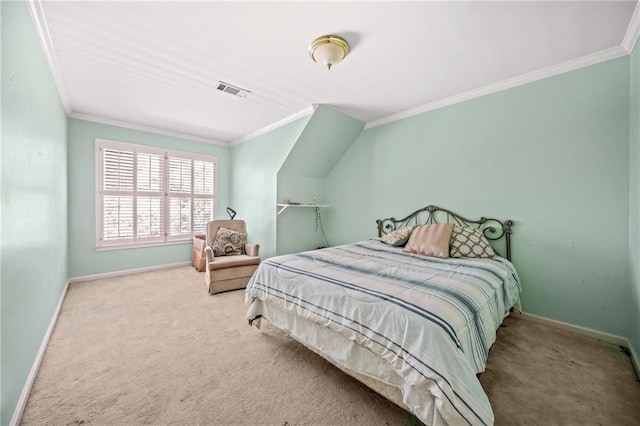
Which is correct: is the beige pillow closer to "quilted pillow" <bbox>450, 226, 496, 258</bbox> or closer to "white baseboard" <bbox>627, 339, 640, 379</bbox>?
"quilted pillow" <bbox>450, 226, 496, 258</bbox>

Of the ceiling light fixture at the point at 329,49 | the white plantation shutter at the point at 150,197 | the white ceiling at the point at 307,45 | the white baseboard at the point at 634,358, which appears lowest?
the white baseboard at the point at 634,358

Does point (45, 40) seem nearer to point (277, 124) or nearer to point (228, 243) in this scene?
point (277, 124)

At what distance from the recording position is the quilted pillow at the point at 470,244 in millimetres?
2547

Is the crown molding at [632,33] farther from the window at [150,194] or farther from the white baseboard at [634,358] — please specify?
the window at [150,194]

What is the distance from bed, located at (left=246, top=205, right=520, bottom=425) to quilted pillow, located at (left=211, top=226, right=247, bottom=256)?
1.69 m

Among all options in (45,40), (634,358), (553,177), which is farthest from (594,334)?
(45,40)

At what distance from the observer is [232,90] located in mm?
2982

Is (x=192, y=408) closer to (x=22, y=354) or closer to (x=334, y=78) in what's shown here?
(x=22, y=354)

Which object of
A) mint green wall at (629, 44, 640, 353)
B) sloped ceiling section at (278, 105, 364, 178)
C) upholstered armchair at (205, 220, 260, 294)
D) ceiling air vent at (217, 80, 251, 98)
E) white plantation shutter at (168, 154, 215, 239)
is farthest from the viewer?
white plantation shutter at (168, 154, 215, 239)

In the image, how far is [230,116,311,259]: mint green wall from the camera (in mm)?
3990

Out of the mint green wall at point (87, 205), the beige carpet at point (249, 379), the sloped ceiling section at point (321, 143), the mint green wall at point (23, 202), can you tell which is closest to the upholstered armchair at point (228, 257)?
the beige carpet at point (249, 379)

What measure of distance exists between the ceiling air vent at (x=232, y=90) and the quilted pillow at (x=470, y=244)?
9.76 ft

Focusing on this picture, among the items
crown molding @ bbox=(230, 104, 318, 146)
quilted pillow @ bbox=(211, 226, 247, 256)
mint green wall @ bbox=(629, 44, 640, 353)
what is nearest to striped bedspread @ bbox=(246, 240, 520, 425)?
mint green wall @ bbox=(629, 44, 640, 353)

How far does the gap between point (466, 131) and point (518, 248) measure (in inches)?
57.2
